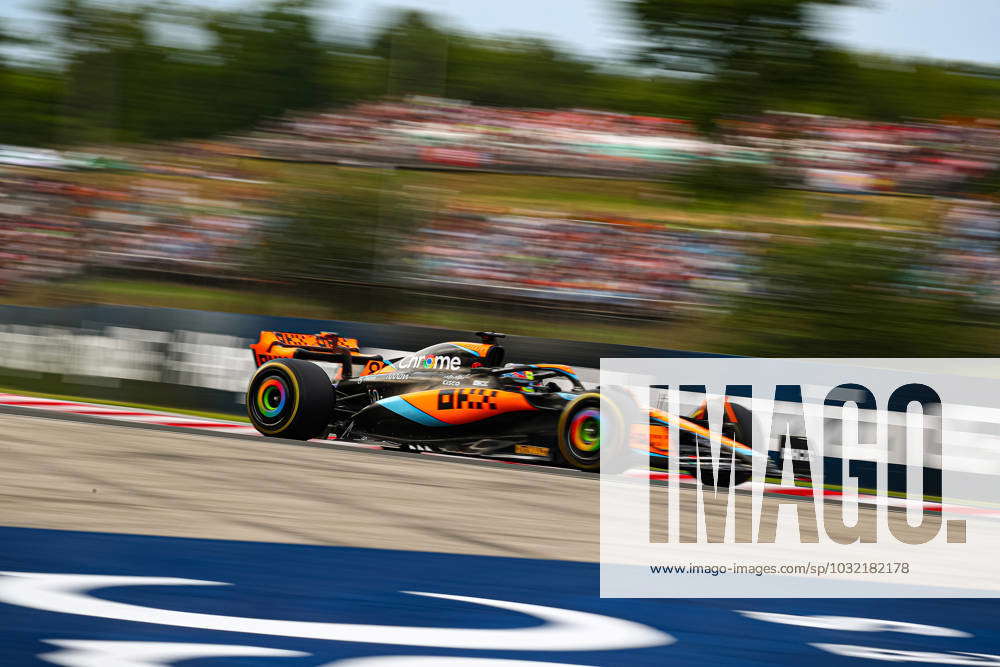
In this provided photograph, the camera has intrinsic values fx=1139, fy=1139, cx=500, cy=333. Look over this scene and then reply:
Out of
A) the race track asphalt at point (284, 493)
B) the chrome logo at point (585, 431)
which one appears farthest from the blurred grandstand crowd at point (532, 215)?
the race track asphalt at point (284, 493)

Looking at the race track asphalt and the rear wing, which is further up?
the rear wing

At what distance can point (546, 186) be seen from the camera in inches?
518

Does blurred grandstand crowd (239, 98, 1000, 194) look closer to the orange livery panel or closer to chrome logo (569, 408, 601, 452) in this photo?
the orange livery panel

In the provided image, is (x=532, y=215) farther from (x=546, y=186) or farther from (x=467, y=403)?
(x=467, y=403)

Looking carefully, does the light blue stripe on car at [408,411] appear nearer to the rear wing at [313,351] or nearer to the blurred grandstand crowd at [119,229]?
the rear wing at [313,351]

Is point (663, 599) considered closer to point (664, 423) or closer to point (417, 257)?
point (664, 423)

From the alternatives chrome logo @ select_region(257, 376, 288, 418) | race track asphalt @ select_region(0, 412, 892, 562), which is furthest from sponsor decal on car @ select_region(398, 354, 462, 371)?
chrome logo @ select_region(257, 376, 288, 418)

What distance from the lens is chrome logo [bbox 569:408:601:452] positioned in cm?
767

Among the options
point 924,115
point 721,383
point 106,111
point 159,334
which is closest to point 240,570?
point 721,383

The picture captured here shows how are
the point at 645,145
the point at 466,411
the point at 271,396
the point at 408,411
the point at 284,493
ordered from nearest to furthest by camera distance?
the point at 284,493
the point at 466,411
the point at 408,411
the point at 271,396
the point at 645,145

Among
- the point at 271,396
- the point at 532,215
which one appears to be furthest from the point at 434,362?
the point at 532,215

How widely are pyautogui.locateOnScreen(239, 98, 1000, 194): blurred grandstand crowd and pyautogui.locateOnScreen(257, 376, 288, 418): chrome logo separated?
17.3ft

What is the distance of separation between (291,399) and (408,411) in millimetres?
953

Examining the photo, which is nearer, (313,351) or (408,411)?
(408,411)
